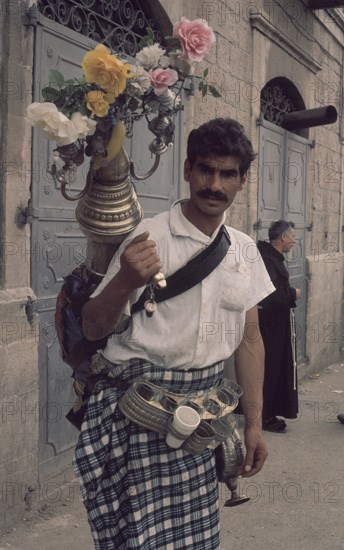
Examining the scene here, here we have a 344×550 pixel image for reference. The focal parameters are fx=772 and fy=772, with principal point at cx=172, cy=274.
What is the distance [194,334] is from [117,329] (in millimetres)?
239

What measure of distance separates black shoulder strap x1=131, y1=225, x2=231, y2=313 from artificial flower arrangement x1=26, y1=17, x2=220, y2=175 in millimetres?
416

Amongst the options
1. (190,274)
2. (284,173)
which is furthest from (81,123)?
(284,173)

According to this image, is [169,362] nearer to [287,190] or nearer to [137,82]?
[137,82]

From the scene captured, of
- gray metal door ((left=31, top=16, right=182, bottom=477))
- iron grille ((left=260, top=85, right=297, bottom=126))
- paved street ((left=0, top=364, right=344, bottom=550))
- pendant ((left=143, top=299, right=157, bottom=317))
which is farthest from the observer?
iron grille ((left=260, top=85, right=297, bottom=126))

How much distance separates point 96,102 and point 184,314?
2.27 feet

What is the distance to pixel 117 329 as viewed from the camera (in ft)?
7.66

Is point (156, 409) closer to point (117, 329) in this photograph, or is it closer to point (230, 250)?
point (117, 329)

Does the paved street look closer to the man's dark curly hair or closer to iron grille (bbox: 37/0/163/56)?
the man's dark curly hair

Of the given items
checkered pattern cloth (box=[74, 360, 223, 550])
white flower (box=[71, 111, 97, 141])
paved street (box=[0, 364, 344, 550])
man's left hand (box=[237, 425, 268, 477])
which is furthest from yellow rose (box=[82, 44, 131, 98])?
paved street (box=[0, 364, 344, 550])

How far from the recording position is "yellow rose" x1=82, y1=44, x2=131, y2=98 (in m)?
2.16

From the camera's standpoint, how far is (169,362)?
7.84ft

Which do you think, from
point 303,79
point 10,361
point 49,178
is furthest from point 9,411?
point 303,79

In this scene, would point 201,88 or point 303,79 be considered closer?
point 201,88

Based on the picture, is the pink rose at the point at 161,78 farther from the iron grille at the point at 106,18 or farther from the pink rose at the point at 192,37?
the iron grille at the point at 106,18
